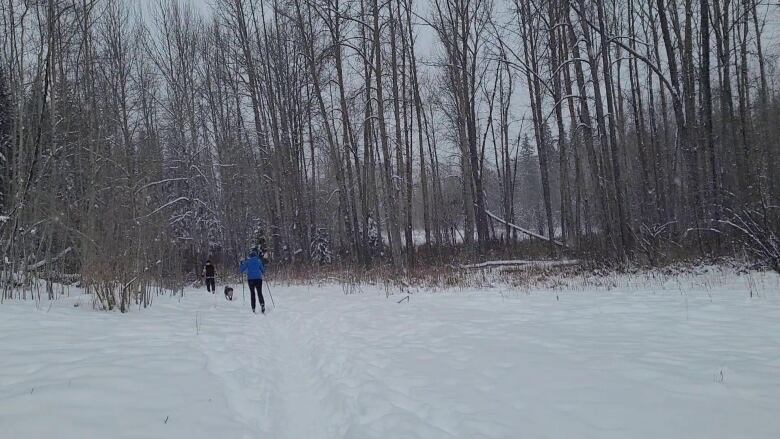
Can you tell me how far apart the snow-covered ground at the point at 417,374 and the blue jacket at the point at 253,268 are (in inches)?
126

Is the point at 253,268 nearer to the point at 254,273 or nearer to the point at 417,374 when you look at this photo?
the point at 254,273

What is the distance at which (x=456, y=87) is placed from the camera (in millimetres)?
17969

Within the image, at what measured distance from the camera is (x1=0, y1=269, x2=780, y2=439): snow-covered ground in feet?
8.71

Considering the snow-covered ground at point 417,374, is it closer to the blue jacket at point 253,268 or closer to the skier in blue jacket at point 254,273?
the skier in blue jacket at point 254,273

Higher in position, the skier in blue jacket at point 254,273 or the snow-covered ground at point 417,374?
the skier in blue jacket at point 254,273

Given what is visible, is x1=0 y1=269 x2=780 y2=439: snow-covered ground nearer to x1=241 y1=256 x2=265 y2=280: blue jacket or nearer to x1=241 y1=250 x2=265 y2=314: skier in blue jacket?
x1=241 y1=250 x2=265 y2=314: skier in blue jacket

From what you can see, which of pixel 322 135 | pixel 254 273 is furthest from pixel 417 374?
pixel 322 135

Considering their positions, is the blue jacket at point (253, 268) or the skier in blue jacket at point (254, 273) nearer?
the skier in blue jacket at point (254, 273)

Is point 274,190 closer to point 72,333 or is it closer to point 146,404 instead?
point 72,333

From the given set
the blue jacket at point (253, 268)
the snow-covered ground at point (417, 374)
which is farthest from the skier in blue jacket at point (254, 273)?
the snow-covered ground at point (417, 374)

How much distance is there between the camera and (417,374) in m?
4.09

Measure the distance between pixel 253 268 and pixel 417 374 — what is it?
23.6ft

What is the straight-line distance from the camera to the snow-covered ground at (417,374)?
2656 mm

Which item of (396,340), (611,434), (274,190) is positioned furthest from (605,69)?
(274,190)
